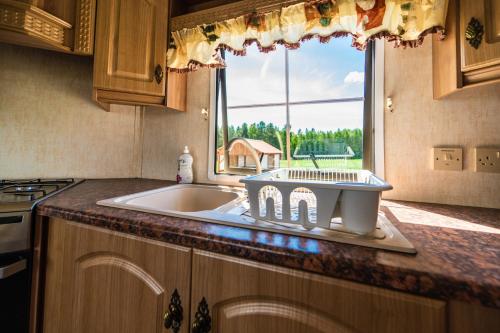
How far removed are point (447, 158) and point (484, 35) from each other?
0.47 meters

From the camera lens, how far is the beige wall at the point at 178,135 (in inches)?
55.7

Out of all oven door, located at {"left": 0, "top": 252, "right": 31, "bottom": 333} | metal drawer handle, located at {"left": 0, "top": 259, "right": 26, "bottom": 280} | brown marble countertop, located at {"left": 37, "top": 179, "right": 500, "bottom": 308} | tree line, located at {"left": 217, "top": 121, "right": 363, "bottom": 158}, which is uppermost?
tree line, located at {"left": 217, "top": 121, "right": 363, "bottom": 158}

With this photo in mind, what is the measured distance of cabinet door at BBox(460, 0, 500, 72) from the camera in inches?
25.7

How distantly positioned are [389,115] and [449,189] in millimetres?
413

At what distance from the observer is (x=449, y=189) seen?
0.95 meters

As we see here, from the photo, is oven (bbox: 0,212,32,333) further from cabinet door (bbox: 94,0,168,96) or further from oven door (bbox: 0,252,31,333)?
cabinet door (bbox: 94,0,168,96)

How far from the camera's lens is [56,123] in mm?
1335

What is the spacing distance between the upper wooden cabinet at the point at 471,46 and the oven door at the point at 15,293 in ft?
5.35

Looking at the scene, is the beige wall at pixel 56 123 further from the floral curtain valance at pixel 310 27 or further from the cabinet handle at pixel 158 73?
the floral curtain valance at pixel 310 27

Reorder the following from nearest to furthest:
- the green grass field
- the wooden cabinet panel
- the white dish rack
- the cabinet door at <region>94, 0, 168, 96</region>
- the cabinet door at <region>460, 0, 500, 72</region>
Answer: the wooden cabinet panel, the white dish rack, the cabinet door at <region>460, 0, 500, 72</region>, the cabinet door at <region>94, 0, 168, 96</region>, the green grass field

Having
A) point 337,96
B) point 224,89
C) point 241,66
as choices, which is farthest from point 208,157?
point 337,96

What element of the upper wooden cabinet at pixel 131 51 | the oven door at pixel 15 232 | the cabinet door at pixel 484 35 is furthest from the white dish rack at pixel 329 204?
the upper wooden cabinet at pixel 131 51

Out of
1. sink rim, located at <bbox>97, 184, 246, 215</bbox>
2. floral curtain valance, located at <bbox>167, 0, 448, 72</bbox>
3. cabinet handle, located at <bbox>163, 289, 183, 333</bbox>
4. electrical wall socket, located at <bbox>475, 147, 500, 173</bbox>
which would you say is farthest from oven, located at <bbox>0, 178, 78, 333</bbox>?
electrical wall socket, located at <bbox>475, 147, 500, 173</bbox>

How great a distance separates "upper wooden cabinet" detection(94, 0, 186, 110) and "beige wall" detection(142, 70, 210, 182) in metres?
0.26
